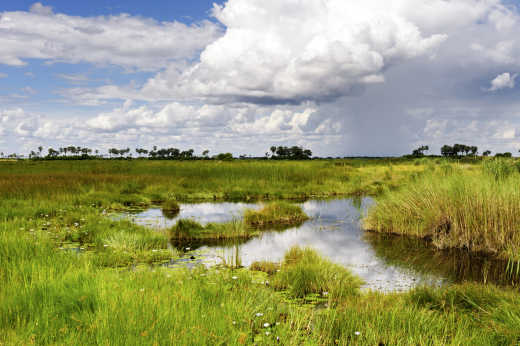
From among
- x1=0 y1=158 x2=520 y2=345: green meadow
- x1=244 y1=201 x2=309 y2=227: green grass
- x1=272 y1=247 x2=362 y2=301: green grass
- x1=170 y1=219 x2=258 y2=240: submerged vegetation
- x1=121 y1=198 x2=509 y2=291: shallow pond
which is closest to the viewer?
x1=0 y1=158 x2=520 y2=345: green meadow

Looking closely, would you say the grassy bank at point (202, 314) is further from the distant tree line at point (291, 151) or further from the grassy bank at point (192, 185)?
the distant tree line at point (291, 151)

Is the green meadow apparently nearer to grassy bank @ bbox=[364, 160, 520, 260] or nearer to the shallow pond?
grassy bank @ bbox=[364, 160, 520, 260]

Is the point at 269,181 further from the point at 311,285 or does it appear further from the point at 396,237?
the point at 311,285

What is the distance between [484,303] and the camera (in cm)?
698

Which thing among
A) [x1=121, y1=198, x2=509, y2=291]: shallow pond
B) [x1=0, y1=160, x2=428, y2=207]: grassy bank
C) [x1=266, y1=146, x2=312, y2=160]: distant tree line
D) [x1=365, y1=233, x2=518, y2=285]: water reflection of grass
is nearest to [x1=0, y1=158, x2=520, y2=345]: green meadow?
[x1=365, y1=233, x2=518, y2=285]: water reflection of grass

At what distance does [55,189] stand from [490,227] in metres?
23.6

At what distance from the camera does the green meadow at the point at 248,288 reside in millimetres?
4633

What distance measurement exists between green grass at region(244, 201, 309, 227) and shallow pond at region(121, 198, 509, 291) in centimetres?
80

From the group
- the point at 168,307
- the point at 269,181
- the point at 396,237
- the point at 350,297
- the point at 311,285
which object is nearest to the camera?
the point at 168,307

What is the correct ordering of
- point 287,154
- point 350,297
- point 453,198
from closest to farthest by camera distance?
point 350,297 → point 453,198 → point 287,154

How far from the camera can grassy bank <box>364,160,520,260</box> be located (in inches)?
464

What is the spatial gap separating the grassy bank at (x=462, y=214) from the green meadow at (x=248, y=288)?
0.15ft

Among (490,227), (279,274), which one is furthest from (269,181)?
(279,274)

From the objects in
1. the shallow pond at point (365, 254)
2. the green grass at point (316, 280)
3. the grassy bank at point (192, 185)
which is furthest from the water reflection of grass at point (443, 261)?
the grassy bank at point (192, 185)
